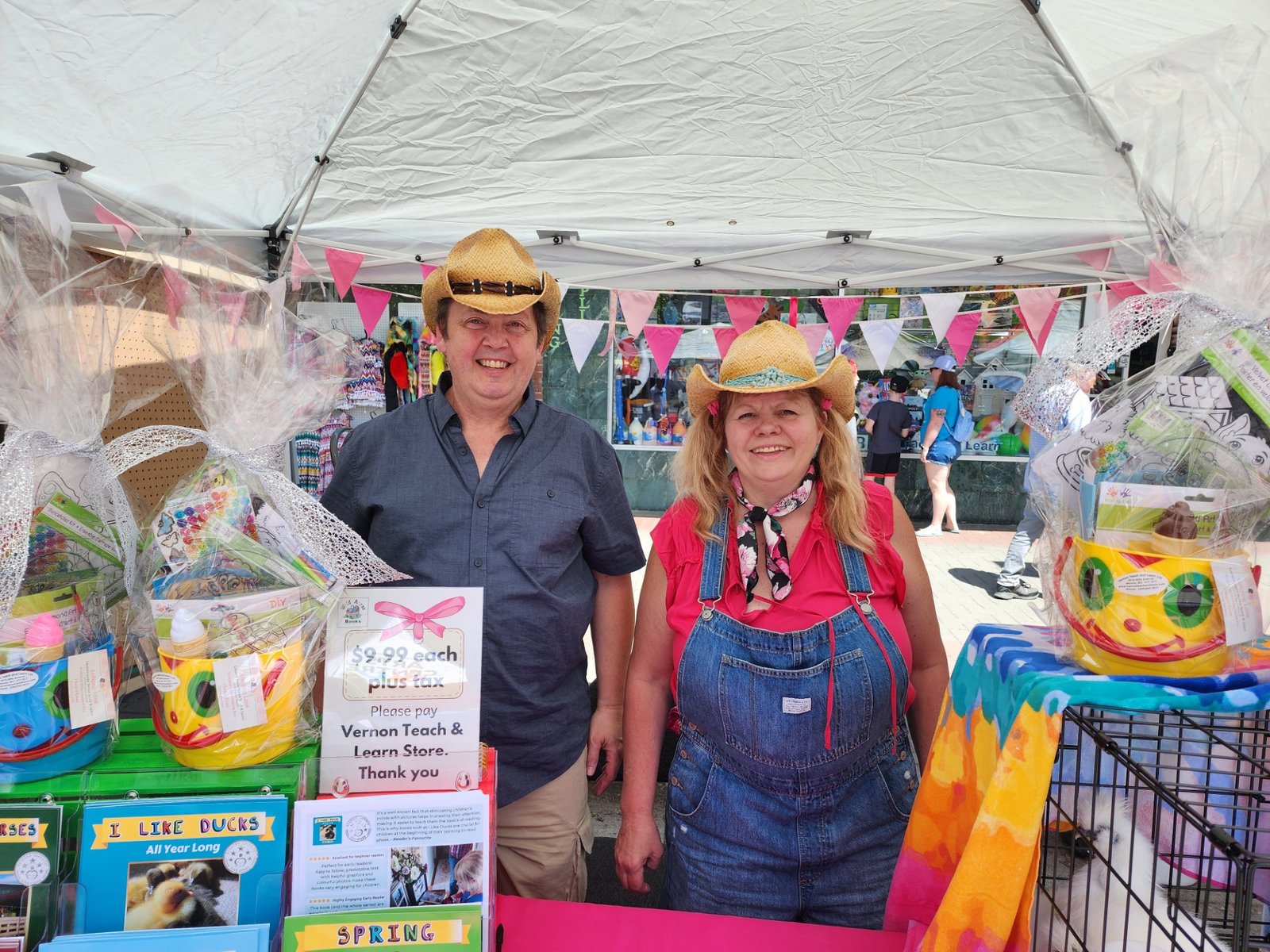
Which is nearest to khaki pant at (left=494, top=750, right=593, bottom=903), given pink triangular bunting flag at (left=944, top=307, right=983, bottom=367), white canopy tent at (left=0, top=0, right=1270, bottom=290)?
white canopy tent at (left=0, top=0, right=1270, bottom=290)

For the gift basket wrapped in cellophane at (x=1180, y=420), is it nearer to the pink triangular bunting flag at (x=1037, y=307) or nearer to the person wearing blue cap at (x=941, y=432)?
the pink triangular bunting flag at (x=1037, y=307)

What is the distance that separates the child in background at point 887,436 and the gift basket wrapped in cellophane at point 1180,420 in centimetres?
796

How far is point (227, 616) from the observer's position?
1124 mm

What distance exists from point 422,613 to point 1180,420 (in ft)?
3.54

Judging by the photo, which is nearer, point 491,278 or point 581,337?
point 491,278

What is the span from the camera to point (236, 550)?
1208 millimetres

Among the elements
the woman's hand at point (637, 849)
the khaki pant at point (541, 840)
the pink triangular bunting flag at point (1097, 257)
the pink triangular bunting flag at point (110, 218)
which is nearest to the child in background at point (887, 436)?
the pink triangular bunting flag at point (1097, 257)

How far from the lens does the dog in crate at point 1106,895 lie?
0.92 meters

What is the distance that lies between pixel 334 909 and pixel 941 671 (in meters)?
1.42

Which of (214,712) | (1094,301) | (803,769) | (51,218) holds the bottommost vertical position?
(803,769)

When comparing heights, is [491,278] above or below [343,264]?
below

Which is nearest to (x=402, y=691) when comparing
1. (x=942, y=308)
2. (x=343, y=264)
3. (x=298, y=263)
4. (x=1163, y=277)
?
(x=1163, y=277)

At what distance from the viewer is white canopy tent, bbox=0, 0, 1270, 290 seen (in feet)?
7.69

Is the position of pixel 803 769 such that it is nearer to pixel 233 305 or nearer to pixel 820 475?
pixel 820 475
